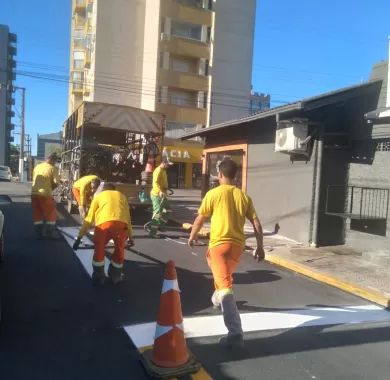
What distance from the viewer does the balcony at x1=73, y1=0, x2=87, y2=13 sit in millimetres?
55719

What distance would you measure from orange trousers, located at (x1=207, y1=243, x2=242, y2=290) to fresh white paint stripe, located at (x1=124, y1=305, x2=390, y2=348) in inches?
22.6

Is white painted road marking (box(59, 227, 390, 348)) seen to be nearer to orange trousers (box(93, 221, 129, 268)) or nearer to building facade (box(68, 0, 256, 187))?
orange trousers (box(93, 221, 129, 268))

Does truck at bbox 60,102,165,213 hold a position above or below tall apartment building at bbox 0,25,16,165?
below

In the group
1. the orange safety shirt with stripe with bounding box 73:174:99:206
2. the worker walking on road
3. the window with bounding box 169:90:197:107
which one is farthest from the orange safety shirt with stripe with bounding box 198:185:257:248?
the window with bounding box 169:90:197:107

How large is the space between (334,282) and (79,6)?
55743 mm

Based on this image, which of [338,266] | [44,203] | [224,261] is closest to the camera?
[224,261]

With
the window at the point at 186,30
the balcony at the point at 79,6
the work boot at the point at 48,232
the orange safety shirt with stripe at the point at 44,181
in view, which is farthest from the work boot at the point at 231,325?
the balcony at the point at 79,6

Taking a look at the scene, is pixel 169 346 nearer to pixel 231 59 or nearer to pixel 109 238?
pixel 109 238

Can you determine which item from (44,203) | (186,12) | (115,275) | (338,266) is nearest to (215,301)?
(115,275)

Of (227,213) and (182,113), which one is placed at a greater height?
(182,113)

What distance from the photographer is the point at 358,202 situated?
1049cm

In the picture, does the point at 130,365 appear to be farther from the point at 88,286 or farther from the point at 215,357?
the point at 88,286

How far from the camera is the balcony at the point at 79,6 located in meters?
55.7

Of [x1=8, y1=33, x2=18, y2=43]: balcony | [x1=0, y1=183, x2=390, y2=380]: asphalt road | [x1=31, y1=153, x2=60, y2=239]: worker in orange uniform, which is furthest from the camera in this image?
[x1=8, y1=33, x2=18, y2=43]: balcony
